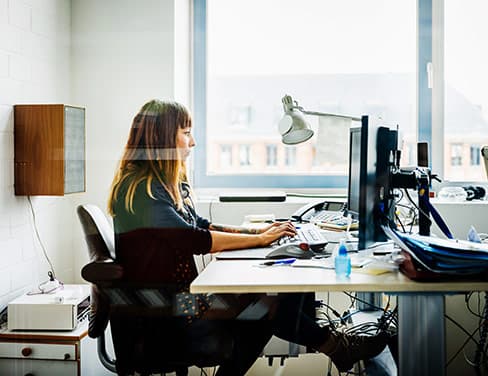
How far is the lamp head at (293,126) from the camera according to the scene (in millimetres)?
2574

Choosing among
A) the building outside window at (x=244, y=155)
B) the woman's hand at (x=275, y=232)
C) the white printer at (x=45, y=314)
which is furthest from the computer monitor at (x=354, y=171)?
the white printer at (x=45, y=314)

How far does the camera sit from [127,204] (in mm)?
1938

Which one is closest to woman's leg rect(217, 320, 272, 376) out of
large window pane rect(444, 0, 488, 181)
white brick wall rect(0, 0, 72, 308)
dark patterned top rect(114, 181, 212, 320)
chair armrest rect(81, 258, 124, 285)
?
dark patterned top rect(114, 181, 212, 320)

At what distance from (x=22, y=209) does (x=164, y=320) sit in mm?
754

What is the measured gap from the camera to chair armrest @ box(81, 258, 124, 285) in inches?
79.5

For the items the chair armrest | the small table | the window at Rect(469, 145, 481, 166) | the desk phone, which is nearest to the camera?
the chair armrest

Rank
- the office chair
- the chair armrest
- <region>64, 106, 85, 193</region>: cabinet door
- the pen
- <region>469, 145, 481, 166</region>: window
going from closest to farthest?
the pen < the office chair < the chair armrest < <region>64, 106, 85, 193</region>: cabinet door < <region>469, 145, 481, 166</region>: window

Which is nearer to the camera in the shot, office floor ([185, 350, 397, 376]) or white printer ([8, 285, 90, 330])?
office floor ([185, 350, 397, 376])

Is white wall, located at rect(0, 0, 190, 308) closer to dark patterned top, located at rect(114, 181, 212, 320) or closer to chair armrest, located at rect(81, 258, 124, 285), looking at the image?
chair armrest, located at rect(81, 258, 124, 285)

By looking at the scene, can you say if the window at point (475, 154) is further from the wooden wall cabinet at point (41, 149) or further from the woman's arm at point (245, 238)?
the wooden wall cabinet at point (41, 149)

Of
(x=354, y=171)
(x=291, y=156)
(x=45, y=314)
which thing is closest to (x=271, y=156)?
(x=291, y=156)

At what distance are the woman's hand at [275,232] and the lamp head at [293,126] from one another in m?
0.58

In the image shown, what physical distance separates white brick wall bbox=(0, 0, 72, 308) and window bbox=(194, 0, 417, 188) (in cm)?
69

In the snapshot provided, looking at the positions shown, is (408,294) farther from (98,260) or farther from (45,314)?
(45,314)
